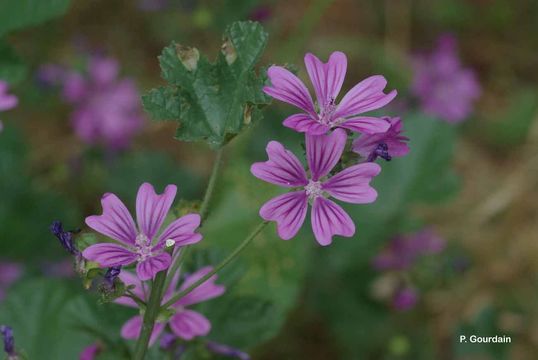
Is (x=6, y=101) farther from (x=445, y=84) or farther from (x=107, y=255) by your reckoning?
(x=445, y=84)

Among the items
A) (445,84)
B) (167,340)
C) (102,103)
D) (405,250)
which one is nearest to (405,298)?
(405,250)

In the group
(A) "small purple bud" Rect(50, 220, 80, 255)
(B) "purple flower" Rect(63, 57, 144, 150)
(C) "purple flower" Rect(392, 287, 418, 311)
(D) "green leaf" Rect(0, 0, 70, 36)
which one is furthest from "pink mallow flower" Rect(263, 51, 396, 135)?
(B) "purple flower" Rect(63, 57, 144, 150)

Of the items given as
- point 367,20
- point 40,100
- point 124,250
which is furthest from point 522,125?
point 124,250

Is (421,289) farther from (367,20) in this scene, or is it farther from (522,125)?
(367,20)

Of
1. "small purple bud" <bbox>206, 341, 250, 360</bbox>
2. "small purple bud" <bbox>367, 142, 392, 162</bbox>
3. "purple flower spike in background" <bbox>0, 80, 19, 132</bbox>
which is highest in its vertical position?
"purple flower spike in background" <bbox>0, 80, 19, 132</bbox>

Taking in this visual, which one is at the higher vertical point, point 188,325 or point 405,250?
point 405,250

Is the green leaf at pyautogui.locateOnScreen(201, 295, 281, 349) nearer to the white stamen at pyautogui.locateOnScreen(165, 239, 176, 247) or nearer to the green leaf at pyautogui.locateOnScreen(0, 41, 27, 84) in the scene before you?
the white stamen at pyautogui.locateOnScreen(165, 239, 176, 247)

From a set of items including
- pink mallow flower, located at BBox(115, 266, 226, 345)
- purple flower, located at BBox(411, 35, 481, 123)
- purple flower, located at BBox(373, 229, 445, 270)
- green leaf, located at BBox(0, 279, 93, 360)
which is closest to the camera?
pink mallow flower, located at BBox(115, 266, 226, 345)
